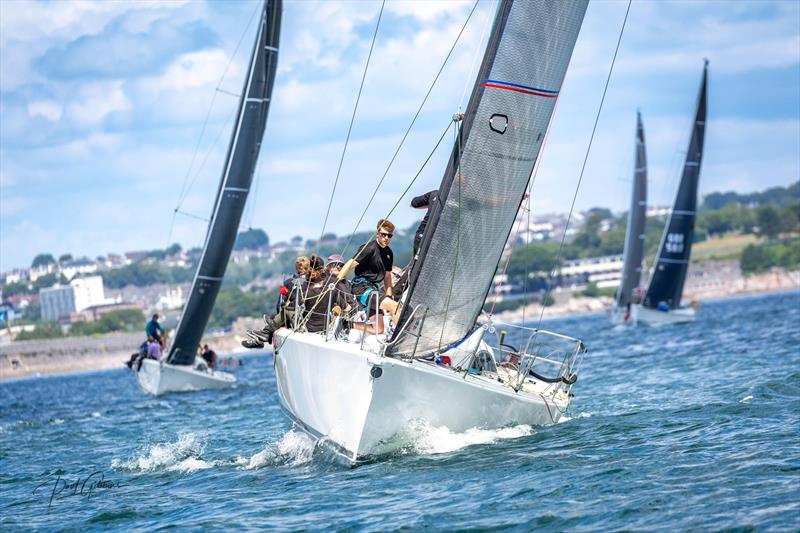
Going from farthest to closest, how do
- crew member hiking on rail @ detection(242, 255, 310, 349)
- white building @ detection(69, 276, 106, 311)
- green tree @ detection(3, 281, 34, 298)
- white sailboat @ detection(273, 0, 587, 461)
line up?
green tree @ detection(3, 281, 34, 298), white building @ detection(69, 276, 106, 311), crew member hiking on rail @ detection(242, 255, 310, 349), white sailboat @ detection(273, 0, 587, 461)

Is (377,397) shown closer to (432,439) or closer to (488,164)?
(432,439)

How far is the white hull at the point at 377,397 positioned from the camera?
866 centimetres

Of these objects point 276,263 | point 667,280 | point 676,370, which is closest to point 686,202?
point 667,280

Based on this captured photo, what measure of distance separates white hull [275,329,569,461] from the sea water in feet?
0.53

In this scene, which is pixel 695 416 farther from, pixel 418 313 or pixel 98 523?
pixel 98 523

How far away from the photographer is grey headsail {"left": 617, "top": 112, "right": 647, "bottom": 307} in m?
47.0

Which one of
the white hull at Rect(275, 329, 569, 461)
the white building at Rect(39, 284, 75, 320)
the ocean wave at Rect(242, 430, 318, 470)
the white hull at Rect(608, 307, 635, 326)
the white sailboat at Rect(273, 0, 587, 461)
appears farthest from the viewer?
the white building at Rect(39, 284, 75, 320)

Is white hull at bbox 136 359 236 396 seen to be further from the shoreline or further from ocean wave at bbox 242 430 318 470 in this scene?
the shoreline

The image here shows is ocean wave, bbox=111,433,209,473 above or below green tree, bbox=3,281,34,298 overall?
below

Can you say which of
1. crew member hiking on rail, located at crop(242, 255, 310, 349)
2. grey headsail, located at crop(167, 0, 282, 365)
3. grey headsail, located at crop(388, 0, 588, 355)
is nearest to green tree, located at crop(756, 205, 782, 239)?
grey headsail, located at crop(167, 0, 282, 365)

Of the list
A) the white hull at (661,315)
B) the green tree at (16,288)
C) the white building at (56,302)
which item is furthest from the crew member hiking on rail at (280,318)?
the white building at (56,302)

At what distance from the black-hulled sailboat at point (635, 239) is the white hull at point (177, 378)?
25.2m

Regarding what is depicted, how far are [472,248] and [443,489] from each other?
2487mm

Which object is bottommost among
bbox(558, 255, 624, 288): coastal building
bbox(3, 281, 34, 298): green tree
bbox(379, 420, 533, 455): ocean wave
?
bbox(558, 255, 624, 288): coastal building
